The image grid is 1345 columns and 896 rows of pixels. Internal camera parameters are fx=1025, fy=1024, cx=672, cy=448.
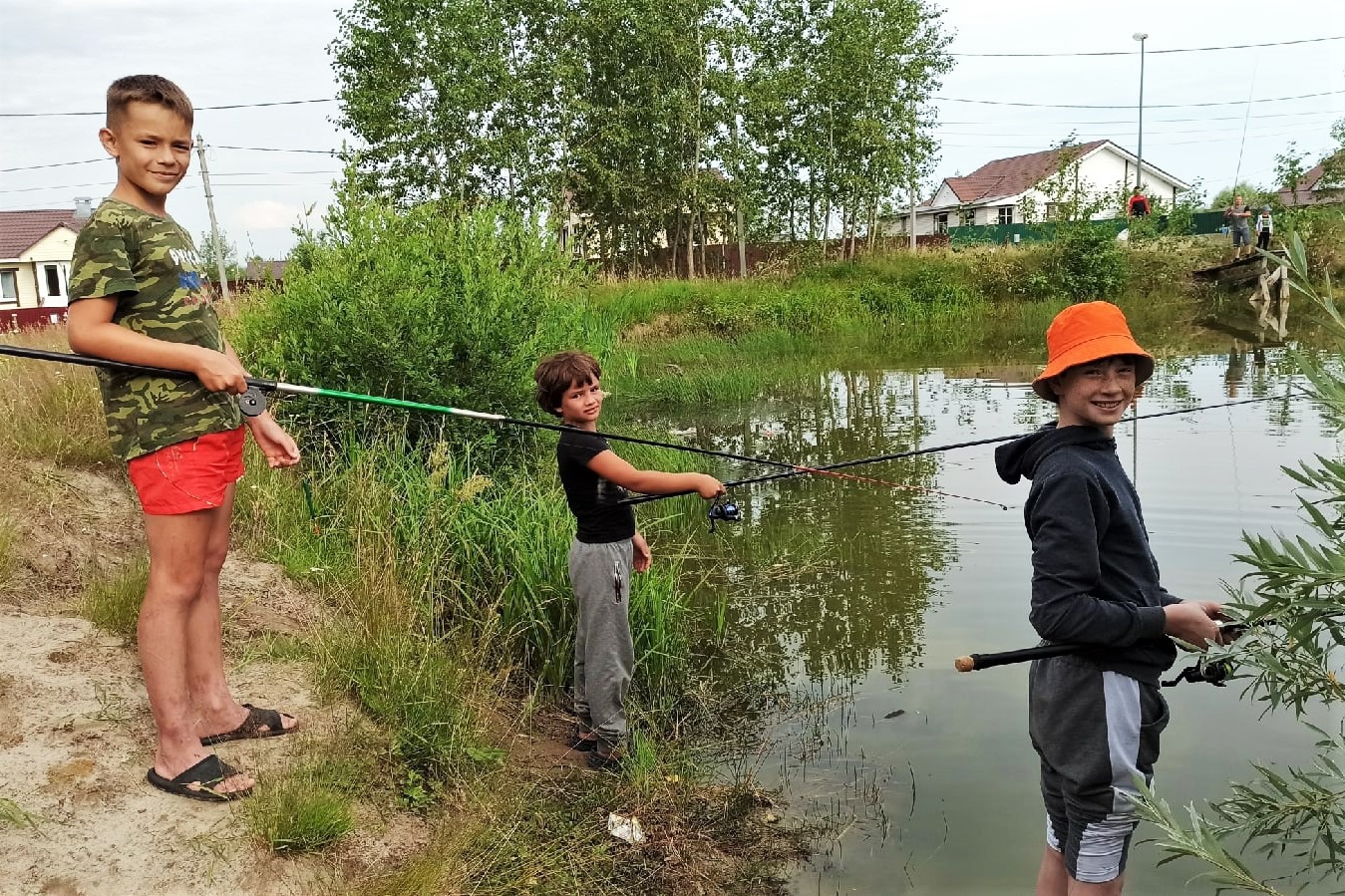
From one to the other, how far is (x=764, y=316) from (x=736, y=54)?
13724 millimetres

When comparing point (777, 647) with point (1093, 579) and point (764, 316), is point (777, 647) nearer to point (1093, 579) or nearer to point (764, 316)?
point (1093, 579)

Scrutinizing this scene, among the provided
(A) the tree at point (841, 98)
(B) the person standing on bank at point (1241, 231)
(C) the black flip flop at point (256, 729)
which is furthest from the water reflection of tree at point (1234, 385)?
(A) the tree at point (841, 98)

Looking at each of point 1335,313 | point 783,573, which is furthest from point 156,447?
point 783,573

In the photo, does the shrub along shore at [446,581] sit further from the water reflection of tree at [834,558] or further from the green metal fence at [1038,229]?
the green metal fence at [1038,229]

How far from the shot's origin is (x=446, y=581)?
16.5 feet

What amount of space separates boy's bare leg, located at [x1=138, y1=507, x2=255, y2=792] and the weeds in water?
3.41 ft

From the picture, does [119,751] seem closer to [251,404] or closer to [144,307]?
[251,404]

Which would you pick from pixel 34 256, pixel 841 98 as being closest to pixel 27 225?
pixel 34 256

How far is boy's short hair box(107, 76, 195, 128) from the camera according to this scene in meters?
2.81

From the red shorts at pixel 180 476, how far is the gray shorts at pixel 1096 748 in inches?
91.4

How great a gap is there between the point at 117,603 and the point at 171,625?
1276mm

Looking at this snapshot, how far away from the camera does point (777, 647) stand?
5328 millimetres

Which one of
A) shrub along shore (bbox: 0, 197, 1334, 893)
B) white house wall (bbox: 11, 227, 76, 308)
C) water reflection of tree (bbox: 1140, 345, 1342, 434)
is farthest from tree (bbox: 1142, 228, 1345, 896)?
white house wall (bbox: 11, 227, 76, 308)

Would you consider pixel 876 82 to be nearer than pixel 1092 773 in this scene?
No
